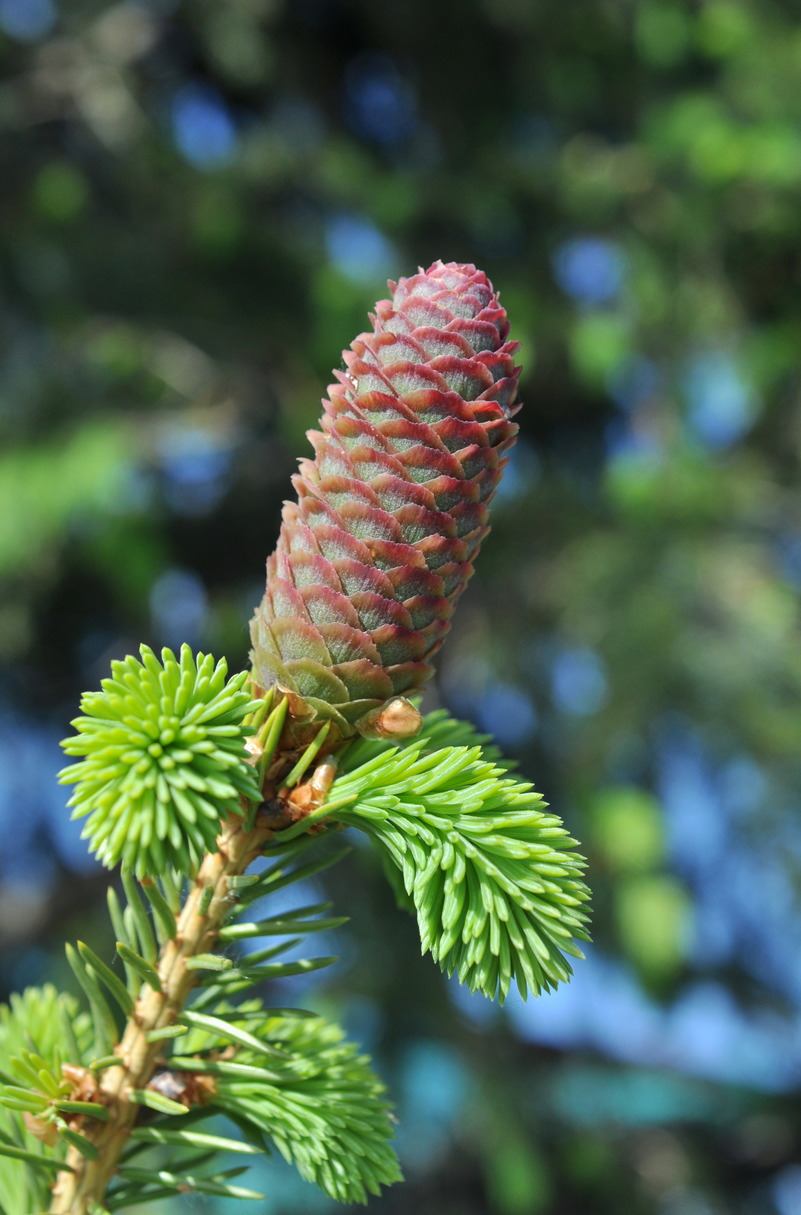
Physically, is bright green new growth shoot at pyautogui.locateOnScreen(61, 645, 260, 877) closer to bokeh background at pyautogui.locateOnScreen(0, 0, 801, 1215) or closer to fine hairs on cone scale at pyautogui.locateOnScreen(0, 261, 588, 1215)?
fine hairs on cone scale at pyautogui.locateOnScreen(0, 261, 588, 1215)

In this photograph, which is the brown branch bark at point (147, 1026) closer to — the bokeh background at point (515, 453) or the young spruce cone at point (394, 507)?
the young spruce cone at point (394, 507)

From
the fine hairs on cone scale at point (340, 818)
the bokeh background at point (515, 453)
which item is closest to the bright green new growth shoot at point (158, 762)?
the fine hairs on cone scale at point (340, 818)

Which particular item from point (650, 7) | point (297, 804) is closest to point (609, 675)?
point (297, 804)

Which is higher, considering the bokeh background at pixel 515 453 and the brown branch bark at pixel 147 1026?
the bokeh background at pixel 515 453

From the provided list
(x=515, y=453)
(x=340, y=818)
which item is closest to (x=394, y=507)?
(x=340, y=818)

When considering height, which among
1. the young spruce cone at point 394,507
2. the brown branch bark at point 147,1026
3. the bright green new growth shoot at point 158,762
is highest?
the young spruce cone at point 394,507

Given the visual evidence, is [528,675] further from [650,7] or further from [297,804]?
[297,804]

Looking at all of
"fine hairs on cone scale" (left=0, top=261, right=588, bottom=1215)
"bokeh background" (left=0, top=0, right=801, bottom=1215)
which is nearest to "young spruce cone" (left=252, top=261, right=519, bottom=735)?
"fine hairs on cone scale" (left=0, top=261, right=588, bottom=1215)

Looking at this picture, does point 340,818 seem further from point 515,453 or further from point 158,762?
point 515,453
